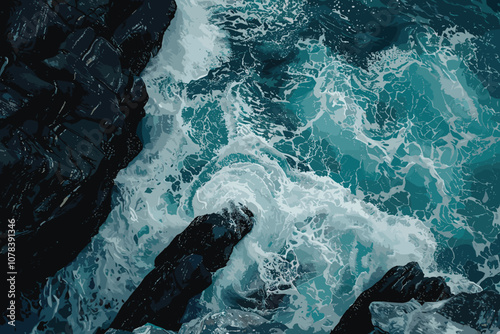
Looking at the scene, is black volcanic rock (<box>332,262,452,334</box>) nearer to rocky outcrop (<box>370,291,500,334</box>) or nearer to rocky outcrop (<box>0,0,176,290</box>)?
rocky outcrop (<box>370,291,500,334</box>)

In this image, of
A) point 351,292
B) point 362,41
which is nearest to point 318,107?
point 362,41

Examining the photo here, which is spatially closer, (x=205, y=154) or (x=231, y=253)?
(x=231, y=253)

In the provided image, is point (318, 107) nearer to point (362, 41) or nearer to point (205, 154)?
point (362, 41)

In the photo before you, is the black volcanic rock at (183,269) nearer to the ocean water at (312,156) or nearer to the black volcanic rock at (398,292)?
the ocean water at (312,156)

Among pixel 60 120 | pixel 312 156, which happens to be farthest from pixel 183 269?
pixel 312 156

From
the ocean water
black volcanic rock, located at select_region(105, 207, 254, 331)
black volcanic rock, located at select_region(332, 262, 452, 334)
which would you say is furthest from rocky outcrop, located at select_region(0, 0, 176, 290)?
black volcanic rock, located at select_region(332, 262, 452, 334)

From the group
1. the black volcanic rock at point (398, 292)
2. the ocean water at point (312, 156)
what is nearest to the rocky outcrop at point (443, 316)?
the black volcanic rock at point (398, 292)

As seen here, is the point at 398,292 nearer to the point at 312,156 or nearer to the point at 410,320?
the point at 410,320
